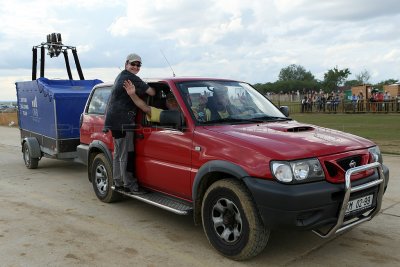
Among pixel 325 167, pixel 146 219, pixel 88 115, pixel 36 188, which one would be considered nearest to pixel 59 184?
pixel 36 188

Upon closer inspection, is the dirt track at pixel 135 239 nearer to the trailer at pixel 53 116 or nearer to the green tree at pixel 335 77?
the trailer at pixel 53 116

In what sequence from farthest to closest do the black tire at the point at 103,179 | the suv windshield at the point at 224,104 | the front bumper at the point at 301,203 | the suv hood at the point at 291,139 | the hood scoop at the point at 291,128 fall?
the black tire at the point at 103,179
the suv windshield at the point at 224,104
the hood scoop at the point at 291,128
the suv hood at the point at 291,139
the front bumper at the point at 301,203

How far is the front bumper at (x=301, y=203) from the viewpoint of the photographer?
366cm

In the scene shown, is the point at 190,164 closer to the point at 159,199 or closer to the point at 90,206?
the point at 159,199

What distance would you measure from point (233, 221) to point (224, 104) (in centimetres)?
149

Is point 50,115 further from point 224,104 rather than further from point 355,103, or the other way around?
point 355,103

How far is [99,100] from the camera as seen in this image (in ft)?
22.7

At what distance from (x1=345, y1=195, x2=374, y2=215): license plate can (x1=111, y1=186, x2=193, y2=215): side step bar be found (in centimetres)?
164

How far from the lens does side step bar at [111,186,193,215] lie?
4672mm

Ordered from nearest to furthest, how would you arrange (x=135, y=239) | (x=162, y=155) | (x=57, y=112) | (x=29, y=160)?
(x=135, y=239)
(x=162, y=155)
(x=57, y=112)
(x=29, y=160)

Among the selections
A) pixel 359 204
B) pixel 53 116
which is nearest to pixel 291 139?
pixel 359 204

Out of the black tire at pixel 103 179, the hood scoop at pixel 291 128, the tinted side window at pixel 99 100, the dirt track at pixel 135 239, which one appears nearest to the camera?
the dirt track at pixel 135 239

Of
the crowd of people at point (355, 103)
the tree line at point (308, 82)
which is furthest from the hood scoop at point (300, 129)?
the tree line at point (308, 82)

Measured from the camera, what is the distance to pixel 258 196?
12.5 feet
